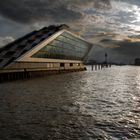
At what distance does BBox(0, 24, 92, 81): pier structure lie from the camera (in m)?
61.2

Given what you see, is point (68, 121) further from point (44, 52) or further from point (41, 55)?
point (44, 52)

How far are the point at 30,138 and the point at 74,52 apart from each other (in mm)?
98191

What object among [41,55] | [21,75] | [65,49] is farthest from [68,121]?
[65,49]

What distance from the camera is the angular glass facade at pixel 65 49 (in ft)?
262

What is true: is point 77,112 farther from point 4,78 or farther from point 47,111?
point 4,78

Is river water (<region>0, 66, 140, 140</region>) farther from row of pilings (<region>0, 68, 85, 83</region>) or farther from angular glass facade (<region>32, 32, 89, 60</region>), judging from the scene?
angular glass facade (<region>32, 32, 89, 60</region>)

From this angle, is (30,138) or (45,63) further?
(45,63)

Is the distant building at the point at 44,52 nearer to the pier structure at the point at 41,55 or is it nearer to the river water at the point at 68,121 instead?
the pier structure at the point at 41,55

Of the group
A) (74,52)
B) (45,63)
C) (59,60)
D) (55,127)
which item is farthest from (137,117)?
(74,52)

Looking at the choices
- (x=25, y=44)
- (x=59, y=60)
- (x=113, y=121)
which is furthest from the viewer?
(x=59, y=60)

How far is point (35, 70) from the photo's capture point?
235ft


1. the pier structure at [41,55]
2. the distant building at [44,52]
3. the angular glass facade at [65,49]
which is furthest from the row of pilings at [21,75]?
the angular glass facade at [65,49]

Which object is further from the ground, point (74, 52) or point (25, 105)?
point (74, 52)

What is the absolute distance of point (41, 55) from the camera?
76375mm
